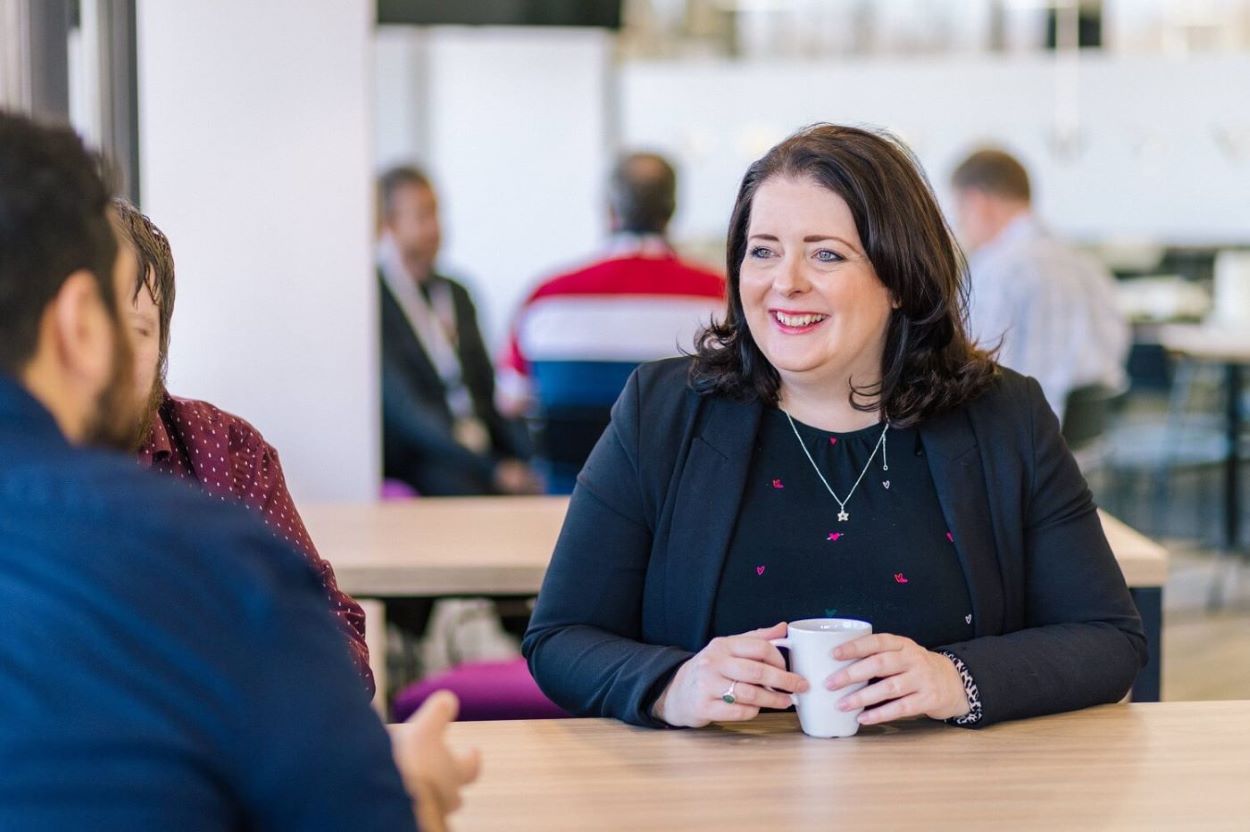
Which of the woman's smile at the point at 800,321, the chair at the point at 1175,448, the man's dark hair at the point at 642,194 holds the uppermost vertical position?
the man's dark hair at the point at 642,194

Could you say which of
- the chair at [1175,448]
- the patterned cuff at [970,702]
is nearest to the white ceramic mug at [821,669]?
the patterned cuff at [970,702]

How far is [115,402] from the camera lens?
0.87 meters

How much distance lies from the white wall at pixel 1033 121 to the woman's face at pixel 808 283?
7607 mm

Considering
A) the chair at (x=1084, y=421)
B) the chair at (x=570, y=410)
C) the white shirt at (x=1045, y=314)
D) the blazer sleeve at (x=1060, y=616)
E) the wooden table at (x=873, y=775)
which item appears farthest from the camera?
the white shirt at (x=1045, y=314)

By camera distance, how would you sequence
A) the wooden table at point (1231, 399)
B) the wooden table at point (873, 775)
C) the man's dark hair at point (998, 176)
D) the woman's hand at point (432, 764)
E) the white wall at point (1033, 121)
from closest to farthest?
the woman's hand at point (432, 764), the wooden table at point (873, 775), the man's dark hair at point (998, 176), the wooden table at point (1231, 399), the white wall at point (1033, 121)

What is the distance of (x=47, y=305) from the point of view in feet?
2.74

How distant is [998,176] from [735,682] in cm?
368

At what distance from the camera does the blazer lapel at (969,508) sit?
1.74 m

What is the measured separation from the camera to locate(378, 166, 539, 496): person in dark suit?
163 inches

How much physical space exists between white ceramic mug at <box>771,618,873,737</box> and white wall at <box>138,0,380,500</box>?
70.3 inches

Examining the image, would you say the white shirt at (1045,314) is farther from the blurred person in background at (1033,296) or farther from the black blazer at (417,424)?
the black blazer at (417,424)

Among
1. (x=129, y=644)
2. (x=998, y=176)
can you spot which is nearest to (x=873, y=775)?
(x=129, y=644)

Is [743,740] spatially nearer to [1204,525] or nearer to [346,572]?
[346,572]

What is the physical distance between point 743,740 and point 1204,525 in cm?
592
